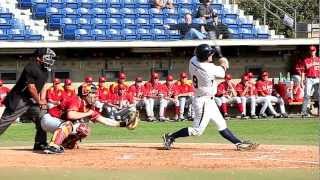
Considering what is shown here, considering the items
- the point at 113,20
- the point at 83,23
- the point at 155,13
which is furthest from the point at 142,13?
the point at 83,23

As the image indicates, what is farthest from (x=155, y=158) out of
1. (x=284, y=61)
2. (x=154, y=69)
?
(x=284, y=61)

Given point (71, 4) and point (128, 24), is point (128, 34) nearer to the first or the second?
point (128, 24)

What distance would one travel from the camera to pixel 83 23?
20891 mm

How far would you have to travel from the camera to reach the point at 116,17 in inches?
861

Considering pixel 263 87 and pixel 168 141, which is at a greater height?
pixel 168 141

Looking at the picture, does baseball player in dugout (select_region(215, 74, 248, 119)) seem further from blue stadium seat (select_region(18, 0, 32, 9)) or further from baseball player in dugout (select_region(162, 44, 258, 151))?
baseball player in dugout (select_region(162, 44, 258, 151))

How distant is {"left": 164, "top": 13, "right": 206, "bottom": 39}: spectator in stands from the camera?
66.7ft

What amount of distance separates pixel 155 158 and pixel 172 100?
421 inches

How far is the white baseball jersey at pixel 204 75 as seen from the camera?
31.9ft

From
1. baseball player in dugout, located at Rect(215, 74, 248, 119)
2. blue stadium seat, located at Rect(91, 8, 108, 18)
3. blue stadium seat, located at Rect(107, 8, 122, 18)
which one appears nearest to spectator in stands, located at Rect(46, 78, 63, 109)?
blue stadium seat, located at Rect(91, 8, 108, 18)

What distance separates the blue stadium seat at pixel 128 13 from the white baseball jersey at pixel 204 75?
12.4 m

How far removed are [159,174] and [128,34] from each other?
42.8ft

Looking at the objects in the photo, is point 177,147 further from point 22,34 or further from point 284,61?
point 284,61

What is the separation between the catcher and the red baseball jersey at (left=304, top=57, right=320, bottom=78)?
446 inches
